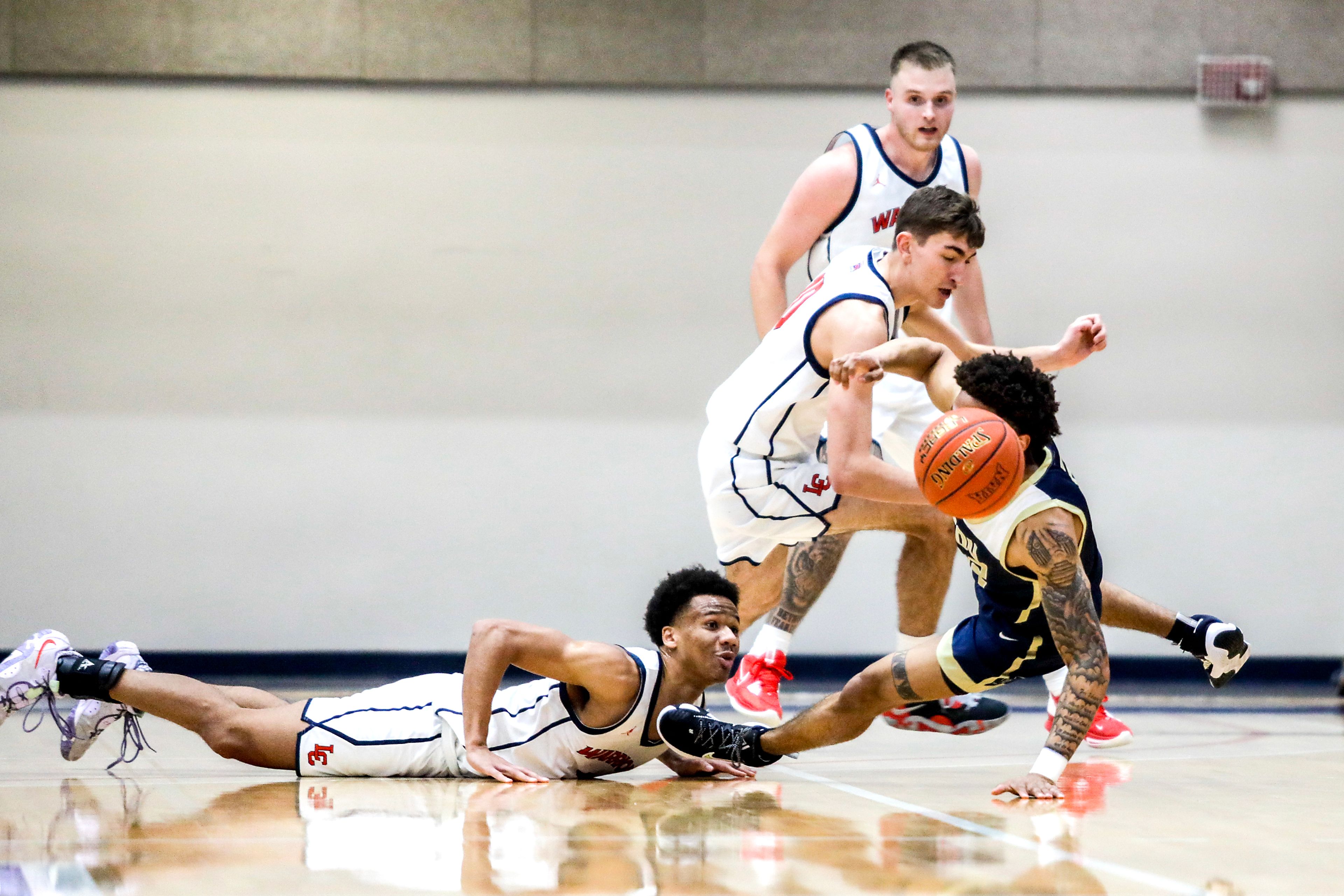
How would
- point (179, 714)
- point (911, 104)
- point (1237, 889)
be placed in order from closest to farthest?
point (1237, 889), point (179, 714), point (911, 104)

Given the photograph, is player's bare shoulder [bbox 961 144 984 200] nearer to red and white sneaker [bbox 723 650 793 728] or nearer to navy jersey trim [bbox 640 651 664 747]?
red and white sneaker [bbox 723 650 793 728]

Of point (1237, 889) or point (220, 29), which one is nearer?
point (1237, 889)

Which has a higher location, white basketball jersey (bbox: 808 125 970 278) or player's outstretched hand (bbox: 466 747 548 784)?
white basketball jersey (bbox: 808 125 970 278)

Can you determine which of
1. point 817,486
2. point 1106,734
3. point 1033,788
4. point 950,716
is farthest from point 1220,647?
point 817,486

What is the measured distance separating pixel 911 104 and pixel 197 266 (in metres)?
4.65

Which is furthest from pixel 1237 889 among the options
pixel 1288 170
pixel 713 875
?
pixel 1288 170

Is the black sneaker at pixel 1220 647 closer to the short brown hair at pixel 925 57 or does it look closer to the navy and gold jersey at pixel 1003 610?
the navy and gold jersey at pixel 1003 610

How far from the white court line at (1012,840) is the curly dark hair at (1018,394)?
88cm

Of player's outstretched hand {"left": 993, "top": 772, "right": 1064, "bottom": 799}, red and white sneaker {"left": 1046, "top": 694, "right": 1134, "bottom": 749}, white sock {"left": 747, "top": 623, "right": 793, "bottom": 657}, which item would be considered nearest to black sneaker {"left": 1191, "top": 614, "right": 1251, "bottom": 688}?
red and white sneaker {"left": 1046, "top": 694, "right": 1134, "bottom": 749}

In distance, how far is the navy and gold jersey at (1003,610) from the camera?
129 inches

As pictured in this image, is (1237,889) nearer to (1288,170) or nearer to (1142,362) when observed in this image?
(1142,362)

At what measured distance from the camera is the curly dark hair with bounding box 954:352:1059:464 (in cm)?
320

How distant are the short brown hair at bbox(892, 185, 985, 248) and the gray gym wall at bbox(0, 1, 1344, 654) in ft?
12.8

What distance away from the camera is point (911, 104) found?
4.65m
